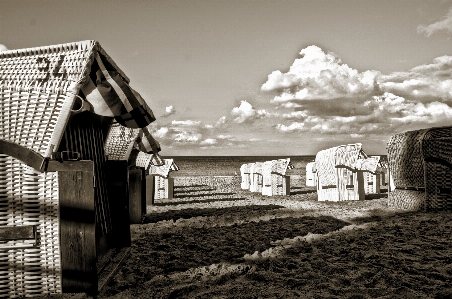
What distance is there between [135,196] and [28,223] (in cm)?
658

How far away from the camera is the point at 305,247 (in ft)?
21.9

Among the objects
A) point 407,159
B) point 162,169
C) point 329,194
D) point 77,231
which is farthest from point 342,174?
point 77,231

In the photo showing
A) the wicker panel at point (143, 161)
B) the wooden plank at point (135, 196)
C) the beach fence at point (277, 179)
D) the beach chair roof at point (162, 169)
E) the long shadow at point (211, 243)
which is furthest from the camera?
the beach fence at point (277, 179)

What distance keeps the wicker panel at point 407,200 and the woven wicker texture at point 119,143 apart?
7.85 m

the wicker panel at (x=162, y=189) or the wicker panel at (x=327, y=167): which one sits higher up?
the wicker panel at (x=327, y=167)

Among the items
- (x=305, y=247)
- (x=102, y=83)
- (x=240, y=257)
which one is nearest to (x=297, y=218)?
(x=305, y=247)

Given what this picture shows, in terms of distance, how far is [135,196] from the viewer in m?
9.98

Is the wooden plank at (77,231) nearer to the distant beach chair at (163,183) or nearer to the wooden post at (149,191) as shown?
the wooden post at (149,191)

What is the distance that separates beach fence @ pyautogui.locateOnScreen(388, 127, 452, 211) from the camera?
32.4 ft

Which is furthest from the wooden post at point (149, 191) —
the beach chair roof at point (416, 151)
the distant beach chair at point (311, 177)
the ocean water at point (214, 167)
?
the ocean water at point (214, 167)

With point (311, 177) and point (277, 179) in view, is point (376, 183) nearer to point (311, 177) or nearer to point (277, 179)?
point (277, 179)

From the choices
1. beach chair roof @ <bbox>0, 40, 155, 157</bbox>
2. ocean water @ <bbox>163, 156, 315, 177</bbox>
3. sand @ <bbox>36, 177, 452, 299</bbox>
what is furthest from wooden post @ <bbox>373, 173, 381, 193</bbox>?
A: ocean water @ <bbox>163, 156, 315, 177</bbox>

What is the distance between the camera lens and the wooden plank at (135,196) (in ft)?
31.4

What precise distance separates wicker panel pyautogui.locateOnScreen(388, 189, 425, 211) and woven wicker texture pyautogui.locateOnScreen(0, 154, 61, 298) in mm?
9828
